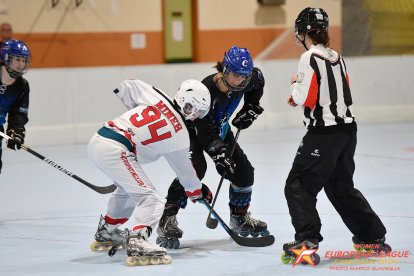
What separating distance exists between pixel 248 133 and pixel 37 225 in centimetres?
544

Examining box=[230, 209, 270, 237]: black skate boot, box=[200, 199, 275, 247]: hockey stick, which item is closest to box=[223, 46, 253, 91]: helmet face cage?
box=[200, 199, 275, 247]: hockey stick

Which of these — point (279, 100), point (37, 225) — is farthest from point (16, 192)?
point (279, 100)

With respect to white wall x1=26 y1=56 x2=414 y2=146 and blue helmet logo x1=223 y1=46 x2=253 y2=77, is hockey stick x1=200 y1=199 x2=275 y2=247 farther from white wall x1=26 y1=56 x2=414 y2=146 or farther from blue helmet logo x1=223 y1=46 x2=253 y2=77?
white wall x1=26 y1=56 x2=414 y2=146

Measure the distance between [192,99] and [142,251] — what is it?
893 mm

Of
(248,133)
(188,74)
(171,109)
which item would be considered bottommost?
(248,133)

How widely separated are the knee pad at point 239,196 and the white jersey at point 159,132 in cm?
68

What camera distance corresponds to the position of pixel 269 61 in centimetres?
1189

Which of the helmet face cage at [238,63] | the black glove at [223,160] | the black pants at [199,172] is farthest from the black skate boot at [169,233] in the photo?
the helmet face cage at [238,63]

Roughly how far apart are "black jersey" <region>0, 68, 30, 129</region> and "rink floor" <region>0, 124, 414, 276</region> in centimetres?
71

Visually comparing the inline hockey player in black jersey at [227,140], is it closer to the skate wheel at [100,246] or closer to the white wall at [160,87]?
the skate wheel at [100,246]

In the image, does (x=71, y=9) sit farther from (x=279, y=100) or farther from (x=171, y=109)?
(x=171, y=109)

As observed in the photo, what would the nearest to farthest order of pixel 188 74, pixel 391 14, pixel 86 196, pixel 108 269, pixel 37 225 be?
pixel 108 269 < pixel 37 225 < pixel 86 196 < pixel 188 74 < pixel 391 14

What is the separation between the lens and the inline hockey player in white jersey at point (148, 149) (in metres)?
4.94

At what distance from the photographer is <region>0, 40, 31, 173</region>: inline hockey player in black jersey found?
630 centimetres
